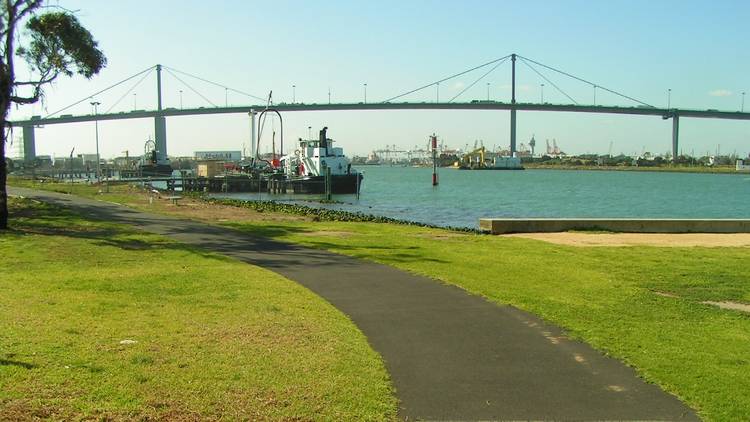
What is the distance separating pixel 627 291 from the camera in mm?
10172

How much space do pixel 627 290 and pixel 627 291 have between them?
100 millimetres

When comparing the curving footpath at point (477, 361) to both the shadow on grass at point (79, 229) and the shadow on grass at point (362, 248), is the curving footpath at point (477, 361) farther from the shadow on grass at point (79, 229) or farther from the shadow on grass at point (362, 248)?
the shadow on grass at point (79, 229)

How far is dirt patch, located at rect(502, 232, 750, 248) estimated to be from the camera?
17.7m

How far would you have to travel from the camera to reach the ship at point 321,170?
2434 inches

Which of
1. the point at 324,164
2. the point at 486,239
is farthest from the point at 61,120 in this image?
the point at 486,239

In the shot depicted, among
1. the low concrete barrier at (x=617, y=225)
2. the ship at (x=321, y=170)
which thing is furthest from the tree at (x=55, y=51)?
the ship at (x=321, y=170)

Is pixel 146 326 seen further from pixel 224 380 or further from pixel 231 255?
pixel 231 255

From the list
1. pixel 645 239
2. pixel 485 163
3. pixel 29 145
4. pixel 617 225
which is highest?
pixel 29 145

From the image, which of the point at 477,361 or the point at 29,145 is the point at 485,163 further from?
the point at 477,361

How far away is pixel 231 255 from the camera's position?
1347 cm

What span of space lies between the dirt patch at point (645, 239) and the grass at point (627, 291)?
4.31ft

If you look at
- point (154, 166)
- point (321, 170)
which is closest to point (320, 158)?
point (321, 170)

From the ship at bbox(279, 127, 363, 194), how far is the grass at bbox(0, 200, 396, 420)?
50.7 meters

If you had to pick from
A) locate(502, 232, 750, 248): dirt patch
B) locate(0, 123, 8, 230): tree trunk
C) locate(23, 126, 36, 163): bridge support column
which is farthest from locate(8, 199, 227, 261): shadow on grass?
locate(23, 126, 36, 163): bridge support column
